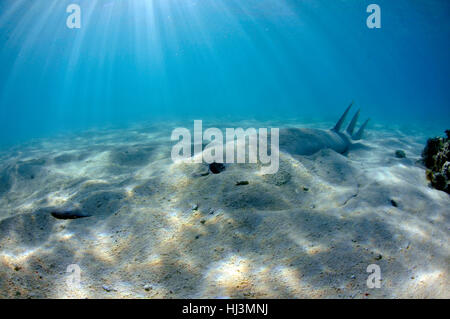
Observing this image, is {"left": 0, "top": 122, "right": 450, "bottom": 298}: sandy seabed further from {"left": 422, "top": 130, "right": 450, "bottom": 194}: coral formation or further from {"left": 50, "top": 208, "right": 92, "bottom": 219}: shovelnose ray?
{"left": 422, "top": 130, "right": 450, "bottom": 194}: coral formation

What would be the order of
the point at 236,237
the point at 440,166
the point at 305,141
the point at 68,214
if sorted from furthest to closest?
the point at 305,141
the point at 440,166
the point at 68,214
the point at 236,237

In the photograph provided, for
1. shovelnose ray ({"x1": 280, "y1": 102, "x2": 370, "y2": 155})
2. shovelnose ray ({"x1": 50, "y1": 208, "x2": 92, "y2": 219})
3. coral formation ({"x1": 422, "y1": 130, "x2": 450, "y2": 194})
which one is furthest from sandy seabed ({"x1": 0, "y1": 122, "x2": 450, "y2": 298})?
shovelnose ray ({"x1": 280, "y1": 102, "x2": 370, "y2": 155})

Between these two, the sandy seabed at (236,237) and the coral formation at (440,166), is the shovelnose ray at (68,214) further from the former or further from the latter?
the coral formation at (440,166)

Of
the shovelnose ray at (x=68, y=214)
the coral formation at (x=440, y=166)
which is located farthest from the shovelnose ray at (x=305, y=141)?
the shovelnose ray at (x=68, y=214)

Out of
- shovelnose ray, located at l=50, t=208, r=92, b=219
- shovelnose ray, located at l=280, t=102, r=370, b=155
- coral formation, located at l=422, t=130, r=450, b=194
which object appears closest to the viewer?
shovelnose ray, located at l=50, t=208, r=92, b=219

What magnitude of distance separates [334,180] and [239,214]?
2256 mm

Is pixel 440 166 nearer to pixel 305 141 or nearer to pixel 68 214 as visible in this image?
pixel 305 141

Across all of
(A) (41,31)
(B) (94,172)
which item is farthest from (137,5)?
(B) (94,172)

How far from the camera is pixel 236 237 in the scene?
2525 millimetres

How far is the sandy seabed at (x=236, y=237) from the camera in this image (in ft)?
6.29

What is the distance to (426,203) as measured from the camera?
3.23 meters

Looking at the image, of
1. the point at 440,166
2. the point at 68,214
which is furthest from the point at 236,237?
the point at 440,166

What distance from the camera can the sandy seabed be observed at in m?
1.92
